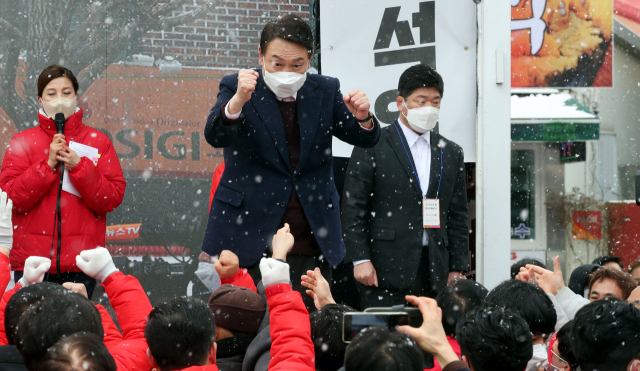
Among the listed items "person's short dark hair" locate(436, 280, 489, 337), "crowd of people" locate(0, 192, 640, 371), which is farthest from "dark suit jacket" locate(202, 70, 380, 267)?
"person's short dark hair" locate(436, 280, 489, 337)

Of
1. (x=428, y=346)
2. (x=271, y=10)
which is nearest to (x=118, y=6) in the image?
(x=271, y=10)

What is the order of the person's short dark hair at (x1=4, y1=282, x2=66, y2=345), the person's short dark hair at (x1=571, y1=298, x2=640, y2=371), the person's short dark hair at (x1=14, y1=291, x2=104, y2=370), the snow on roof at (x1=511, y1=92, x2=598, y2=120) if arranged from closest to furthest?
the person's short dark hair at (x1=14, y1=291, x2=104, y2=370)
the person's short dark hair at (x1=571, y1=298, x2=640, y2=371)
the person's short dark hair at (x1=4, y1=282, x2=66, y2=345)
the snow on roof at (x1=511, y1=92, x2=598, y2=120)

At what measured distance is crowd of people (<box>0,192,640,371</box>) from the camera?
1.86m

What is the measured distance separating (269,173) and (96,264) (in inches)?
35.6

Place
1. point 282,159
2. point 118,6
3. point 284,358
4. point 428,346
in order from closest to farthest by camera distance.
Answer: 1. point 428,346
2. point 284,358
3. point 282,159
4. point 118,6

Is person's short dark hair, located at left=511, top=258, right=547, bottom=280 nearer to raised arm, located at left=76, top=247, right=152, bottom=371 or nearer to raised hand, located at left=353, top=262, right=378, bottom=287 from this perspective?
raised hand, located at left=353, top=262, right=378, bottom=287

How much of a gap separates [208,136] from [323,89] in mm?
642

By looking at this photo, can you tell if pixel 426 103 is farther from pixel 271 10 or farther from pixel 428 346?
pixel 428 346

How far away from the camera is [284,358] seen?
2191 millimetres

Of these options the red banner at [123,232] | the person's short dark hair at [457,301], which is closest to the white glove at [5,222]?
the red banner at [123,232]

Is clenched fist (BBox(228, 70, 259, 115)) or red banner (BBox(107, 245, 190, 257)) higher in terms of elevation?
clenched fist (BBox(228, 70, 259, 115))

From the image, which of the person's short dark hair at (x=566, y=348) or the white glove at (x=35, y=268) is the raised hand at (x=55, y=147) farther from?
the person's short dark hair at (x=566, y=348)

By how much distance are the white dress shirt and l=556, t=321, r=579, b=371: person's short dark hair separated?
1.57m

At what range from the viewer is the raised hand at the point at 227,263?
3111 mm
